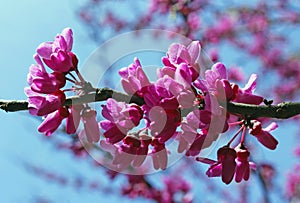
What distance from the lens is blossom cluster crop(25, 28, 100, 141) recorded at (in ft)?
5.02

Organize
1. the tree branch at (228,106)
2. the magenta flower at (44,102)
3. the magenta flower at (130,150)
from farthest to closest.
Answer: the magenta flower at (130,150) < the magenta flower at (44,102) < the tree branch at (228,106)

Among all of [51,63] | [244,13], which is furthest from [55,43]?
[244,13]

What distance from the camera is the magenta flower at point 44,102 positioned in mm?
1502

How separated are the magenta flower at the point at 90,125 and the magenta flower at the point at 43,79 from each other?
146mm

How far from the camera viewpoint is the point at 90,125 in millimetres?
1607

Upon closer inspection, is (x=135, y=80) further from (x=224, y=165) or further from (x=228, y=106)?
(x=224, y=165)

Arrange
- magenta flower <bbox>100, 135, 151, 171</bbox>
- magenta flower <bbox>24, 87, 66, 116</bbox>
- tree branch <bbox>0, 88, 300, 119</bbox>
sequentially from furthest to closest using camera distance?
magenta flower <bbox>100, 135, 151, 171</bbox>
magenta flower <bbox>24, 87, 66, 116</bbox>
tree branch <bbox>0, 88, 300, 119</bbox>

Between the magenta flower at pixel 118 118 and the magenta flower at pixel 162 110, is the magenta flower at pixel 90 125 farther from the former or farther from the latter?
the magenta flower at pixel 162 110

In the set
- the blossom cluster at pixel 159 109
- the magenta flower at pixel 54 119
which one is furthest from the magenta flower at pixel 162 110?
the magenta flower at pixel 54 119

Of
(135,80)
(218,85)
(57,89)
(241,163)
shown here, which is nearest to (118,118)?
(135,80)

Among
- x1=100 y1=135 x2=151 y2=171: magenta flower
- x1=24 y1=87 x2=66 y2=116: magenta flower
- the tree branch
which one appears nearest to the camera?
the tree branch

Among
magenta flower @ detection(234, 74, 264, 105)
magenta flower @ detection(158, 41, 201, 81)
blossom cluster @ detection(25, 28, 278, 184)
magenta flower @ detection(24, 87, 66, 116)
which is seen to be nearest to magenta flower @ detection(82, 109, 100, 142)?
blossom cluster @ detection(25, 28, 278, 184)

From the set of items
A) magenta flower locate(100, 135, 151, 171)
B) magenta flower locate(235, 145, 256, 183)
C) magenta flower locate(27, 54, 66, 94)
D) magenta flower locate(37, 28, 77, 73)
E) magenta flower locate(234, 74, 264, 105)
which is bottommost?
magenta flower locate(235, 145, 256, 183)

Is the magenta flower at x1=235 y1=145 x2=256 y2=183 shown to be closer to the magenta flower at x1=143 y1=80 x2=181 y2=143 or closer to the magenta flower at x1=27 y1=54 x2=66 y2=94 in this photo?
the magenta flower at x1=143 y1=80 x2=181 y2=143
